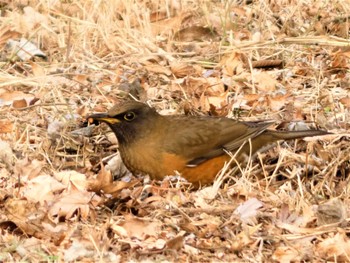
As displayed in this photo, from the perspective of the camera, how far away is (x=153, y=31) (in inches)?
378

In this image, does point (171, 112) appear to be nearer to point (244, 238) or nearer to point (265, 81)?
point (265, 81)

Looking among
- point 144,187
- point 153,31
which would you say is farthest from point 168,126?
point 153,31

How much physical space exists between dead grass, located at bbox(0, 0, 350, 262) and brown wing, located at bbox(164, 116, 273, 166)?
10.8 inches

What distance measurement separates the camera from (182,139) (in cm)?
711

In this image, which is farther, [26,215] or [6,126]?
[6,126]

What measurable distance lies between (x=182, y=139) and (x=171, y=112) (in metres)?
0.96

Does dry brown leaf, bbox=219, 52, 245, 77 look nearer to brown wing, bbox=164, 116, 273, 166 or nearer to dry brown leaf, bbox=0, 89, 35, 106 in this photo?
brown wing, bbox=164, 116, 273, 166

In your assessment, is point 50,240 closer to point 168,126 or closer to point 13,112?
point 168,126

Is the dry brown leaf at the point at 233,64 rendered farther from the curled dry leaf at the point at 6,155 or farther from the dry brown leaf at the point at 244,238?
the dry brown leaf at the point at 244,238

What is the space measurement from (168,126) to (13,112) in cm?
145

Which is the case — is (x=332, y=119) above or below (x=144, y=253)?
below

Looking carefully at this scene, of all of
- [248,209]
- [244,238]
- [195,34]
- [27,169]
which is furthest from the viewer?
[195,34]

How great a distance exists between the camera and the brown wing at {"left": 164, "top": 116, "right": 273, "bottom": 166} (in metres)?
7.09

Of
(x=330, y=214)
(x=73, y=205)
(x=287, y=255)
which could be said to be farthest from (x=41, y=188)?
(x=330, y=214)
